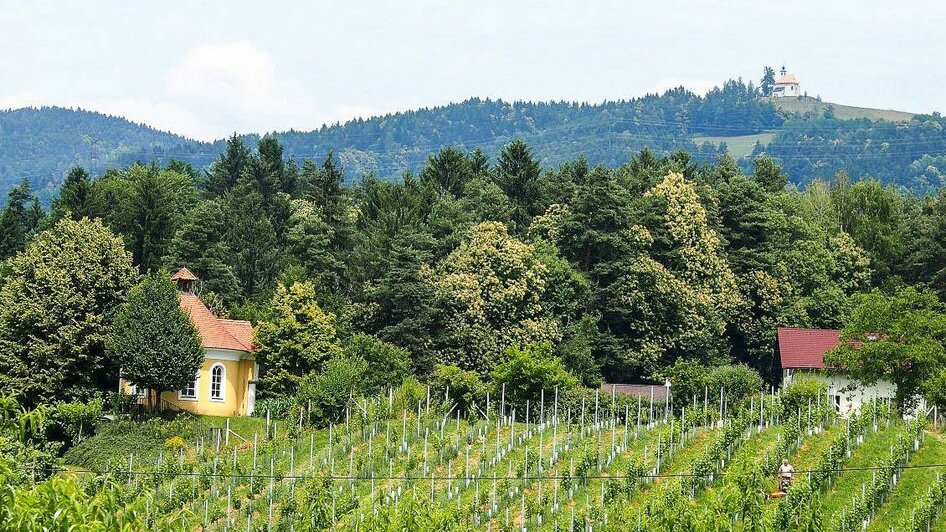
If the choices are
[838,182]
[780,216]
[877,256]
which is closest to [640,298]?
[780,216]

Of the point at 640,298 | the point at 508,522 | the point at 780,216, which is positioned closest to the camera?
the point at 508,522

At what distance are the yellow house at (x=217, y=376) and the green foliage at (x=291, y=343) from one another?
0.59m

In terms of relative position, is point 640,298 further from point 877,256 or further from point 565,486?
point 565,486

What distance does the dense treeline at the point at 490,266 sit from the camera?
49.8 metres

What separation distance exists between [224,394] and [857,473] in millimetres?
23250

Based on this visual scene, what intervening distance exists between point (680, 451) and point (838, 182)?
49462 millimetres

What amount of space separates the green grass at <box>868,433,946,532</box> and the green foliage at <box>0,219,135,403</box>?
2565cm

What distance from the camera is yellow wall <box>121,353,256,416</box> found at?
50781mm

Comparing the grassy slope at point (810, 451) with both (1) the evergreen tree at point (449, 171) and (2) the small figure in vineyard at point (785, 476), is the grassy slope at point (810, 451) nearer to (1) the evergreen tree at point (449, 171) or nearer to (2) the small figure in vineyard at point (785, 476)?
(2) the small figure in vineyard at point (785, 476)

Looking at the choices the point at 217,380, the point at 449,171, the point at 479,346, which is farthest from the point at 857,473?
the point at 449,171

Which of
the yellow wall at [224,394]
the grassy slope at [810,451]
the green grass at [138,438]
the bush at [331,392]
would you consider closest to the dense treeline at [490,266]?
the yellow wall at [224,394]

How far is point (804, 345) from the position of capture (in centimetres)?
5716

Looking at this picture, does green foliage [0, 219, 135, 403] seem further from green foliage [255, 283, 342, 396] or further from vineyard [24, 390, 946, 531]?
green foliage [255, 283, 342, 396]

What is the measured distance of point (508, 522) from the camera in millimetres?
35031
